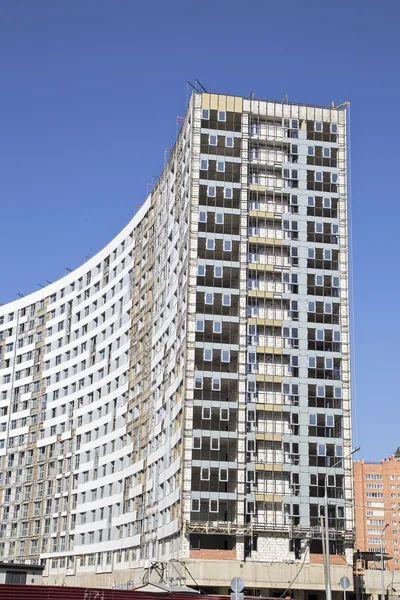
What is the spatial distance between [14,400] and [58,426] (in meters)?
13.5

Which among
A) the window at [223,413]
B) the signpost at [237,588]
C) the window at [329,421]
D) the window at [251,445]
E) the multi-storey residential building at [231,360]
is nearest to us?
the signpost at [237,588]

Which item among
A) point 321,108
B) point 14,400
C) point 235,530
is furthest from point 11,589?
point 14,400

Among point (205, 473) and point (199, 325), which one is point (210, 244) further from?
point (205, 473)

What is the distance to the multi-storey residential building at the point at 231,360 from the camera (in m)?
83.2

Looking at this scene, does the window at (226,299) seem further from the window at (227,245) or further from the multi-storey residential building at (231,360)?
the window at (227,245)

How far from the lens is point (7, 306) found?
147125mm

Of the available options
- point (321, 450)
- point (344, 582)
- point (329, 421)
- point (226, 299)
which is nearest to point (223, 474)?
point (321, 450)

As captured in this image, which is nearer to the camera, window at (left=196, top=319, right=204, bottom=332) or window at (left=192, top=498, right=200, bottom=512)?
window at (left=192, top=498, right=200, bottom=512)

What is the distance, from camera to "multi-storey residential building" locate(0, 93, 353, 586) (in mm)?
83250

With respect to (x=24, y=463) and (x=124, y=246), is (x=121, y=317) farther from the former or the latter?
(x=24, y=463)

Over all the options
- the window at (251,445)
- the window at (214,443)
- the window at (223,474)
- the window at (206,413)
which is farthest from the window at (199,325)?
the window at (223,474)

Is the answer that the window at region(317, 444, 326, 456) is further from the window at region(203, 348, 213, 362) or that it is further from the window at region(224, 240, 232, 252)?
the window at region(224, 240, 232, 252)

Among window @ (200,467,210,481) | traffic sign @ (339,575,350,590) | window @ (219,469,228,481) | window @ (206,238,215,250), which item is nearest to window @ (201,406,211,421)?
window @ (200,467,210,481)

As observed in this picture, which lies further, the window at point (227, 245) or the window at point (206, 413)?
the window at point (227, 245)
